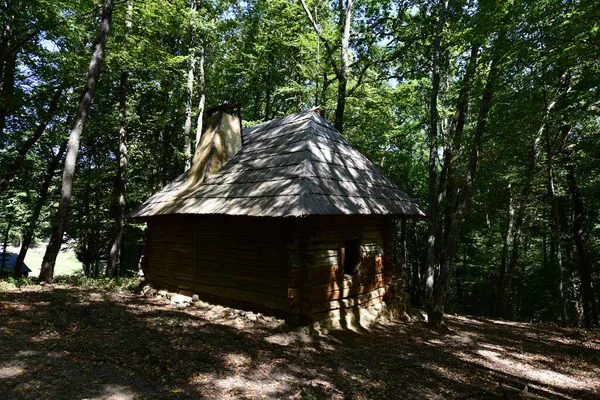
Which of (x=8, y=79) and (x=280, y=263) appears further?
(x=8, y=79)

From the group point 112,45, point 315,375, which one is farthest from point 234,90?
point 315,375

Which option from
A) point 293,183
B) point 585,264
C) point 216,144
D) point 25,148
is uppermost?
point 25,148

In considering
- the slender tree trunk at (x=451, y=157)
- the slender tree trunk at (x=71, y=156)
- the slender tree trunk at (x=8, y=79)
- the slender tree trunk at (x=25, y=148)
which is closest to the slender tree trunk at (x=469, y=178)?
the slender tree trunk at (x=451, y=157)

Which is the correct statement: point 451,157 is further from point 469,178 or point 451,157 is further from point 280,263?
point 280,263

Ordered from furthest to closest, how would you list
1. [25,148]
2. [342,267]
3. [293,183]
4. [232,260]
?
1. [25,148]
2. [232,260]
3. [342,267]
4. [293,183]

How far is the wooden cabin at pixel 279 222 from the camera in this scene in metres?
7.74

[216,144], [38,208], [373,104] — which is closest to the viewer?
[216,144]

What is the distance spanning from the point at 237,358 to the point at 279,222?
3.27 meters

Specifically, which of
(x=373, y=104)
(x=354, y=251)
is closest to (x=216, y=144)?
(x=354, y=251)

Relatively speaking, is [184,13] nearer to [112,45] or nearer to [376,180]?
[112,45]

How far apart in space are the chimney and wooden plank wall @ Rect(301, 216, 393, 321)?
4.53 meters

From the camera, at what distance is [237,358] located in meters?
5.71

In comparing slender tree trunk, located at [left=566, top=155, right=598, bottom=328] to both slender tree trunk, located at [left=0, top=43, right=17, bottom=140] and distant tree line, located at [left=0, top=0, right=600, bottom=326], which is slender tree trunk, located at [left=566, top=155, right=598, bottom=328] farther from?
slender tree trunk, located at [left=0, top=43, right=17, bottom=140]

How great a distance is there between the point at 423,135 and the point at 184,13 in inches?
644
